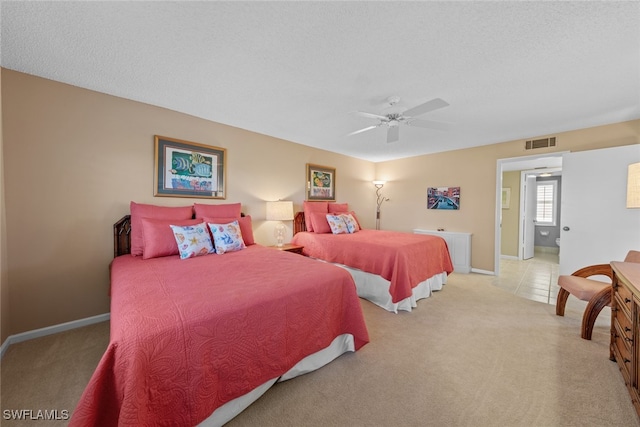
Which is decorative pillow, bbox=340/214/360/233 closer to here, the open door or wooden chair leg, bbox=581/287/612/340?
wooden chair leg, bbox=581/287/612/340

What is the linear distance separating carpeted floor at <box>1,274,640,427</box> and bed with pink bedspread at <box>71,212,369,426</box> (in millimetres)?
211

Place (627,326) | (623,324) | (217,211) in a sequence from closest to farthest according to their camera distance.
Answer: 1. (627,326)
2. (623,324)
3. (217,211)

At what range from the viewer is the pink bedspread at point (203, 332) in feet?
3.27

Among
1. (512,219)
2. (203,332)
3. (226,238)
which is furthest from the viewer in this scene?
(512,219)

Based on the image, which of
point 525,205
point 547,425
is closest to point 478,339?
point 547,425

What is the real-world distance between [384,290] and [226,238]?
2.03 metres

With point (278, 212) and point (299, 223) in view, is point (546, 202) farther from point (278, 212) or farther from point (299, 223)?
point (278, 212)

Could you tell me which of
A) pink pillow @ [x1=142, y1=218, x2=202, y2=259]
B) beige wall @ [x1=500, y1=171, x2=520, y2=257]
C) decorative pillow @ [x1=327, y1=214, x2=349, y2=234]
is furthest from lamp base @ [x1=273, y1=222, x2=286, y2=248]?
beige wall @ [x1=500, y1=171, x2=520, y2=257]

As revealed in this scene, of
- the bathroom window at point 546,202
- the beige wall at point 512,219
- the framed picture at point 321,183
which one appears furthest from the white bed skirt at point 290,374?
the bathroom window at point 546,202

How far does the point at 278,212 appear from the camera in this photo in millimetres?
3773

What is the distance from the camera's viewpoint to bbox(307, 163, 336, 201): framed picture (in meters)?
4.66

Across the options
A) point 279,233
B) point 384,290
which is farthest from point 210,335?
point 279,233

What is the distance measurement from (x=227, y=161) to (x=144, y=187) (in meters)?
1.09

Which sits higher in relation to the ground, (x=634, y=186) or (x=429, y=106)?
(x=429, y=106)
